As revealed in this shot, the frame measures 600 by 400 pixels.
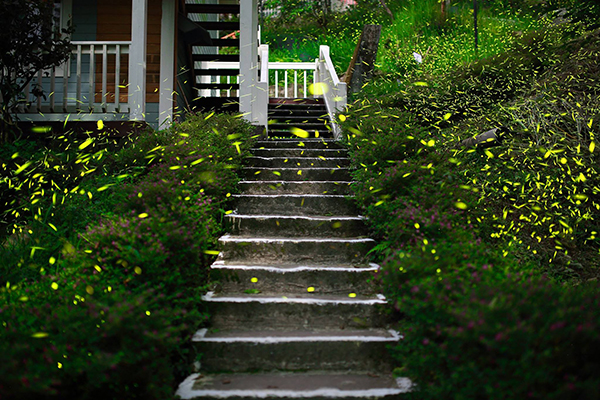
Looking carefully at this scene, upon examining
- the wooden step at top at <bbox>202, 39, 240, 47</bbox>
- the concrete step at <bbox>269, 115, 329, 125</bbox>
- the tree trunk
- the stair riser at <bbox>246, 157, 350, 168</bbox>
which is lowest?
the stair riser at <bbox>246, 157, 350, 168</bbox>

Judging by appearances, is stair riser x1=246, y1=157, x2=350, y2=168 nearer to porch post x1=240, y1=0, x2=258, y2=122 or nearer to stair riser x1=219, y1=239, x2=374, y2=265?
porch post x1=240, y1=0, x2=258, y2=122

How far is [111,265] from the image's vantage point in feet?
8.99

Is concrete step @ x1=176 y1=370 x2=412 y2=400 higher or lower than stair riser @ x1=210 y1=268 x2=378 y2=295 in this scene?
lower

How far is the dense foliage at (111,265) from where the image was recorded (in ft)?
6.62

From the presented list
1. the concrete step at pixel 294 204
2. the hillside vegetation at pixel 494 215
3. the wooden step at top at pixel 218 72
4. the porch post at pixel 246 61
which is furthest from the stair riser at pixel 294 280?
the wooden step at top at pixel 218 72

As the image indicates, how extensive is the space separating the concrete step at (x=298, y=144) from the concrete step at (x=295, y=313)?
346cm

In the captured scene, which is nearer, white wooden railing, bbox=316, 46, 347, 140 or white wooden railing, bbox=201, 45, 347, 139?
white wooden railing, bbox=201, 45, 347, 139

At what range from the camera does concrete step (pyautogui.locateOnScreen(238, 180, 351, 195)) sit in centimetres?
489

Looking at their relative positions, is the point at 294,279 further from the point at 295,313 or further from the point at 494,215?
the point at 494,215

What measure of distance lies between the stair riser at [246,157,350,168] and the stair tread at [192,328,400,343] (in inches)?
116

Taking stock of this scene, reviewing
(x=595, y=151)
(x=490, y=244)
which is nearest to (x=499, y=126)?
(x=595, y=151)

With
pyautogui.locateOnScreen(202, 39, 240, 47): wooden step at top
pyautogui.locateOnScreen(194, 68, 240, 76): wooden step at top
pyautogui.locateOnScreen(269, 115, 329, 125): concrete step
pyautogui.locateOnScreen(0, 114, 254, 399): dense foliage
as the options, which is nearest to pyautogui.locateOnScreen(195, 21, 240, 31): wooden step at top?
pyautogui.locateOnScreen(202, 39, 240, 47): wooden step at top

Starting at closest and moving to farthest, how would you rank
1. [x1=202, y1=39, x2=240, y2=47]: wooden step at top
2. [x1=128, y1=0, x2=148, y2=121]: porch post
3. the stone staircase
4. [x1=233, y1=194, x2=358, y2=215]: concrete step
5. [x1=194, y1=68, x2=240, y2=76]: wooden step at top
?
the stone staircase, [x1=233, y1=194, x2=358, y2=215]: concrete step, [x1=128, y1=0, x2=148, y2=121]: porch post, [x1=202, y1=39, x2=240, y2=47]: wooden step at top, [x1=194, y1=68, x2=240, y2=76]: wooden step at top

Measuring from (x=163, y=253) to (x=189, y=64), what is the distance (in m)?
7.51
